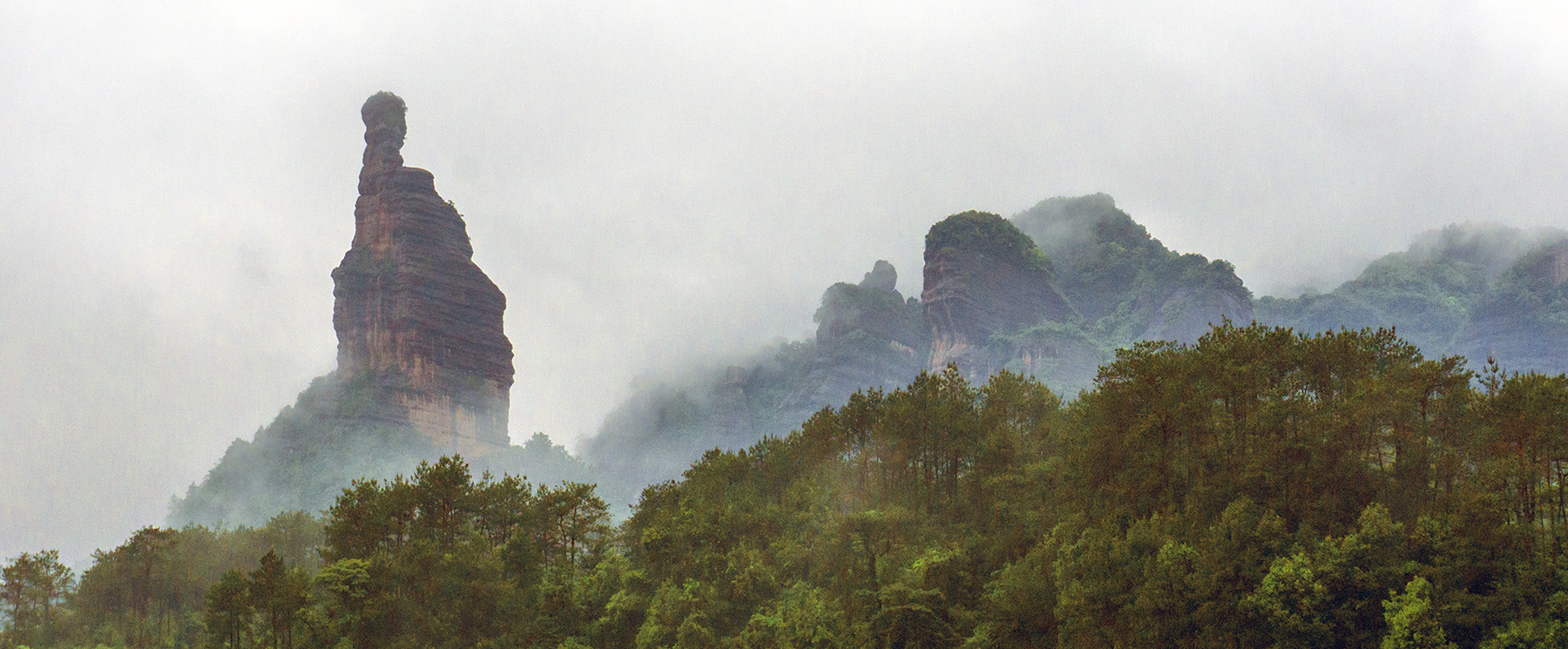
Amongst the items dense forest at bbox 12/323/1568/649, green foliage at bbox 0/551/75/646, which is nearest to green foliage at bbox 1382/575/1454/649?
dense forest at bbox 12/323/1568/649

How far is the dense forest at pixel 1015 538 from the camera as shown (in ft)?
132

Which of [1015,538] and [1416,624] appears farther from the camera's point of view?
[1015,538]

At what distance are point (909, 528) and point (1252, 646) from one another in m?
22.3

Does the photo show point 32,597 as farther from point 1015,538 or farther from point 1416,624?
point 1416,624

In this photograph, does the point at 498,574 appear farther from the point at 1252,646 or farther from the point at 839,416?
the point at 1252,646

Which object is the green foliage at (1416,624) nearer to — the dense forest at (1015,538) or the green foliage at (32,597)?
the dense forest at (1015,538)

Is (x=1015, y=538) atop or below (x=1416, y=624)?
atop

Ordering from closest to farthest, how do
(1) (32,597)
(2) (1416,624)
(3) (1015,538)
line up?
(2) (1416,624), (3) (1015,538), (1) (32,597)

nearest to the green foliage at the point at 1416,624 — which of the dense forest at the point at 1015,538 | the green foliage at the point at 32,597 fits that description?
the dense forest at the point at 1015,538

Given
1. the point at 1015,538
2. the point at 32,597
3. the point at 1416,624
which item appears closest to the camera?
the point at 1416,624

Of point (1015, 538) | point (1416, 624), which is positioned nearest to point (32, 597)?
point (1015, 538)

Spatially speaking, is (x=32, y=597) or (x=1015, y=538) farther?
(x=32, y=597)

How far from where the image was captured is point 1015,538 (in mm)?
56906

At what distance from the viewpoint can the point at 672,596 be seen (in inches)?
2474
